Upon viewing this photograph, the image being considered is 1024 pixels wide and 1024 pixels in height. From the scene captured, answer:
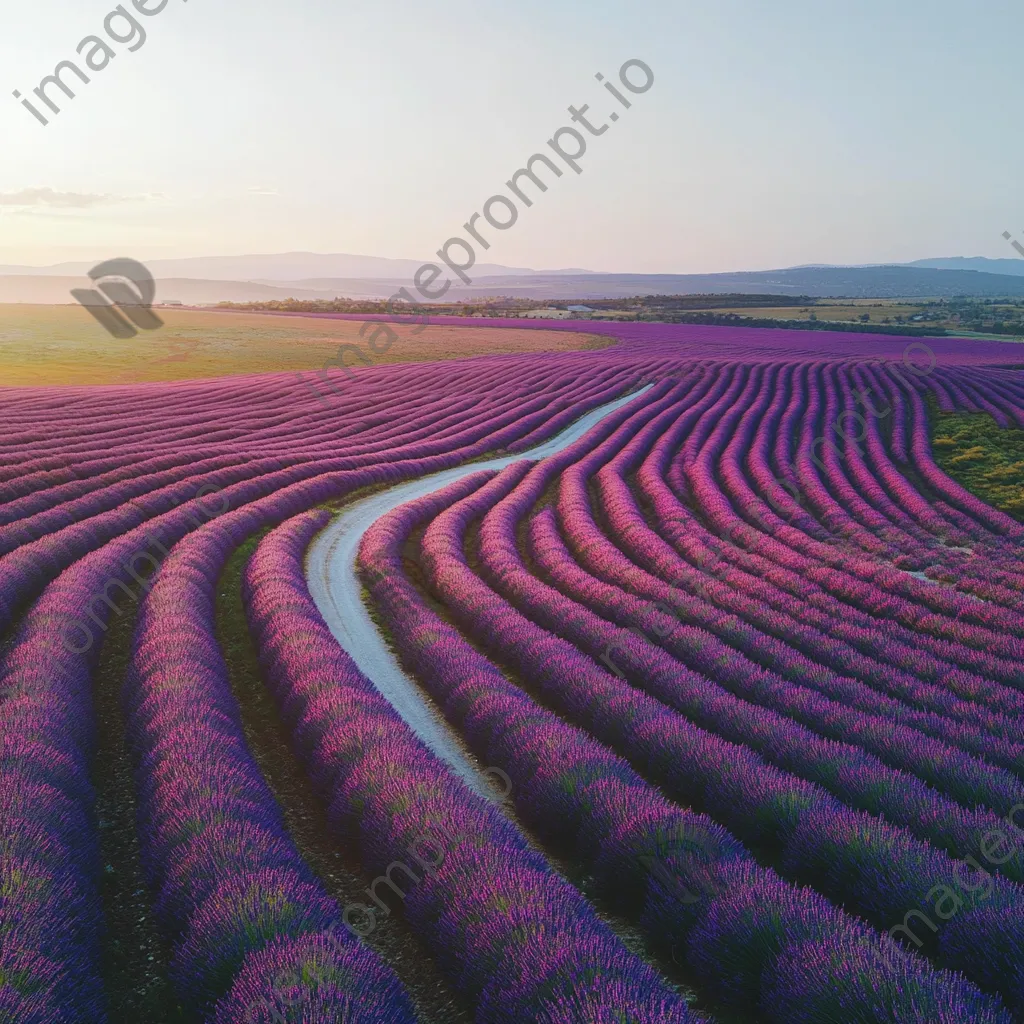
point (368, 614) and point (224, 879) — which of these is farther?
point (368, 614)

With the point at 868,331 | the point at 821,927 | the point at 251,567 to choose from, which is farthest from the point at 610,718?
the point at 868,331

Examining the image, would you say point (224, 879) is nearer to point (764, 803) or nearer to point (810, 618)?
point (764, 803)

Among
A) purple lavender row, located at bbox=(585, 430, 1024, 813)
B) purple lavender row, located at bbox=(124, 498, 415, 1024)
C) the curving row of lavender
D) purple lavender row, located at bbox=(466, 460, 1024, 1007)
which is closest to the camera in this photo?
purple lavender row, located at bbox=(124, 498, 415, 1024)

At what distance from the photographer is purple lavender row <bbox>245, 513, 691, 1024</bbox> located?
11.7 feet

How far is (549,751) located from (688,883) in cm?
187

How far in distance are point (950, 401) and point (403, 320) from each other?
6056cm

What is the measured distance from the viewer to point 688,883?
15.3 ft

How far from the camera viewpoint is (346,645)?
10.0 metres

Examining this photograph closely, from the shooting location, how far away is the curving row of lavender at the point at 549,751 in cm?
386

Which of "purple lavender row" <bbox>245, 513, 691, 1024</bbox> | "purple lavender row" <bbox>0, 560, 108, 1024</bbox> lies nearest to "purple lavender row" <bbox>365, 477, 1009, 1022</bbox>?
"purple lavender row" <bbox>245, 513, 691, 1024</bbox>

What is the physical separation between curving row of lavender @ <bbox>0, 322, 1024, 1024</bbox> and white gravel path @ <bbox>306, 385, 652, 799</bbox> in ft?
0.94

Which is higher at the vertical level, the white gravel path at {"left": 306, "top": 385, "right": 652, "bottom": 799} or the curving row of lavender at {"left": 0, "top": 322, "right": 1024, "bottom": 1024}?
the curving row of lavender at {"left": 0, "top": 322, "right": 1024, "bottom": 1024}

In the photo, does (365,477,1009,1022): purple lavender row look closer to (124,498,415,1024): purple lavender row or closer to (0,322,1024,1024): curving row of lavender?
(0,322,1024,1024): curving row of lavender

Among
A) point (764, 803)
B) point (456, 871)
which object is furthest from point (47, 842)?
point (764, 803)
